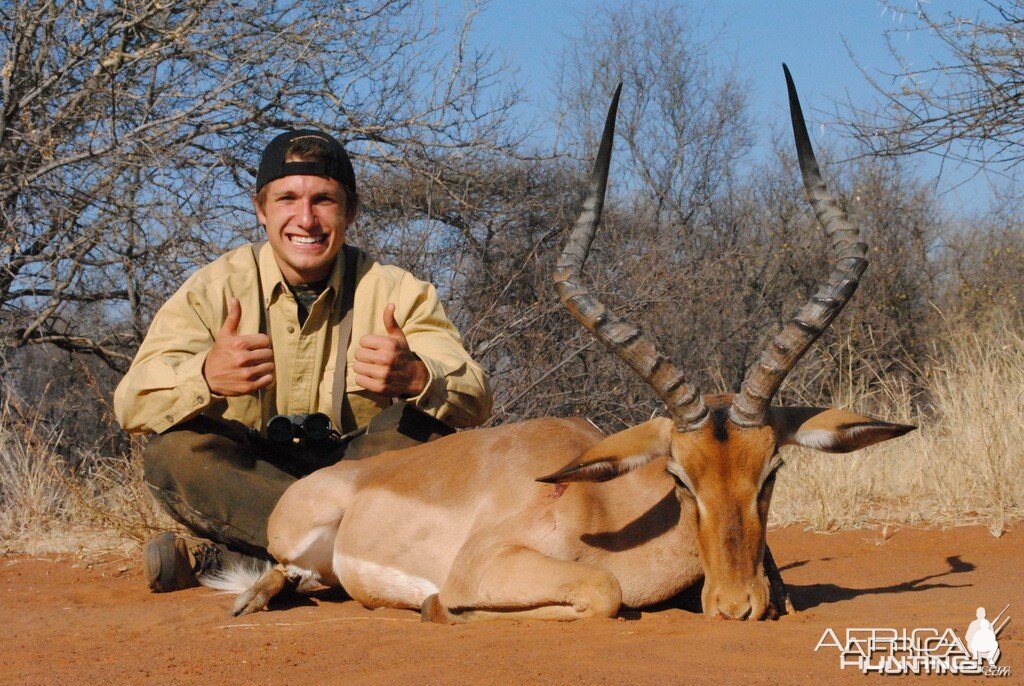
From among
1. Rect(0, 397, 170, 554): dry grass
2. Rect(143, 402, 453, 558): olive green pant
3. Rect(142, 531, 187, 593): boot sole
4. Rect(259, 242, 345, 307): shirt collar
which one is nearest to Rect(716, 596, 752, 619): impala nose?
Rect(143, 402, 453, 558): olive green pant

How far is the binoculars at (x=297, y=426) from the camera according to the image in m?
5.63

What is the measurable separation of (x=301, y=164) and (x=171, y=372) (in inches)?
49.3

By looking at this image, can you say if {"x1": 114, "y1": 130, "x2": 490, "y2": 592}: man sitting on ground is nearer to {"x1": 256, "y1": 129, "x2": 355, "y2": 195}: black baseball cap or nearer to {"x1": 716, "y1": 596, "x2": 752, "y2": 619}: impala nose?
{"x1": 256, "y1": 129, "x2": 355, "y2": 195}: black baseball cap

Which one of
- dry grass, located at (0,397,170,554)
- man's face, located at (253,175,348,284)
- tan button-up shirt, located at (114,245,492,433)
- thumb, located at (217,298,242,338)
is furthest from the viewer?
dry grass, located at (0,397,170,554)

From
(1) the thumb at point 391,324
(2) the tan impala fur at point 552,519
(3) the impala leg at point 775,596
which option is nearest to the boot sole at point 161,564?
(2) the tan impala fur at point 552,519

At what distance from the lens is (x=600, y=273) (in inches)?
415

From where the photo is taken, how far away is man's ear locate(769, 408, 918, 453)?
14.6 feet

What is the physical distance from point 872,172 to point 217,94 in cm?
876

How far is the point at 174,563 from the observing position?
5.70 m

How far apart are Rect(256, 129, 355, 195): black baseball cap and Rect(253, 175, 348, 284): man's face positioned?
0.11 ft

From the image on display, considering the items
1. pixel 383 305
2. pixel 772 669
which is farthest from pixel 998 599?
pixel 383 305

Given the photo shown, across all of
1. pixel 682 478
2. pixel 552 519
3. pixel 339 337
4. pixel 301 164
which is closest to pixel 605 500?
pixel 552 519

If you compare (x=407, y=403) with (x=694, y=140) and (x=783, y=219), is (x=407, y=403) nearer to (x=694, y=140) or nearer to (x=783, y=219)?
(x=783, y=219)

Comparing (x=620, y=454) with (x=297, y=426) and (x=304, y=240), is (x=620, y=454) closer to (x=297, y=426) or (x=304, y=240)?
(x=297, y=426)
